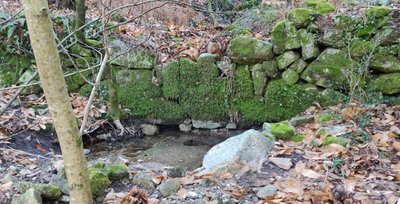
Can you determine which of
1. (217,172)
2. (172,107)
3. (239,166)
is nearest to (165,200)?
(217,172)

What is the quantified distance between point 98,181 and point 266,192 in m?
1.34

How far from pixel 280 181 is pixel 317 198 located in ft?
1.58

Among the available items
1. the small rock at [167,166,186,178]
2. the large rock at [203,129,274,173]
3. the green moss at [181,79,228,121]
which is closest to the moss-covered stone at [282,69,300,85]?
the green moss at [181,79,228,121]

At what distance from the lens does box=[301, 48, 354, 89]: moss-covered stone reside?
5070 mm

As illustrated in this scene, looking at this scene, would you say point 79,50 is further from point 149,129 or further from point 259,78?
point 259,78

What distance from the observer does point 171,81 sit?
5.71 m

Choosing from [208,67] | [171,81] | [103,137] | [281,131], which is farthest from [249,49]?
[103,137]

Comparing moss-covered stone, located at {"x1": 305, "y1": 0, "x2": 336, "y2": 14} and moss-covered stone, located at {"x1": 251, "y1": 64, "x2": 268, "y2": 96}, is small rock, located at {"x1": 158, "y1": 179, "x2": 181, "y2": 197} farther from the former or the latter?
moss-covered stone, located at {"x1": 305, "y1": 0, "x2": 336, "y2": 14}

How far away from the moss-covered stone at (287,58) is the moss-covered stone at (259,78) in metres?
0.28

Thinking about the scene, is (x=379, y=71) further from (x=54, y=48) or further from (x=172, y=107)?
(x=54, y=48)

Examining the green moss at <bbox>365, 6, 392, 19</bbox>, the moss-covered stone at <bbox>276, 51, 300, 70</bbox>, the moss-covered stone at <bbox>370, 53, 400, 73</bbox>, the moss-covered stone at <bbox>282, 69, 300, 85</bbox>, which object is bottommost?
the moss-covered stone at <bbox>282, 69, 300, 85</bbox>

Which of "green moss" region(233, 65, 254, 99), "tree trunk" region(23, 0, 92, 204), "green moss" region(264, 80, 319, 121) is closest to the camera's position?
"tree trunk" region(23, 0, 92, 204)

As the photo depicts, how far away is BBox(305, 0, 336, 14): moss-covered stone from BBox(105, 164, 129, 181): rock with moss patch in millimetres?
3638

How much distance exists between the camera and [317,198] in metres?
2.74
